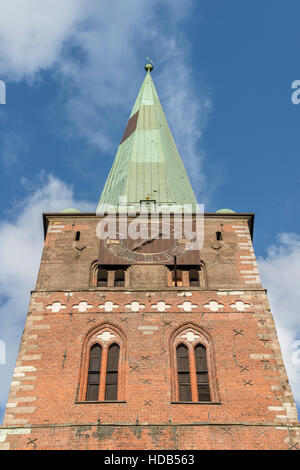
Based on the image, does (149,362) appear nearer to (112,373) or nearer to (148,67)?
(112,373)

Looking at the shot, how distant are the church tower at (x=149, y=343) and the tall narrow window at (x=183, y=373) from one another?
0.03 m

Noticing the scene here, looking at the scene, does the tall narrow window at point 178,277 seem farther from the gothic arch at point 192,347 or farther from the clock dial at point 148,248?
the gothic arch at point 192,347

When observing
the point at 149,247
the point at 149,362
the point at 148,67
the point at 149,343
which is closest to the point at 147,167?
the point at 149,247

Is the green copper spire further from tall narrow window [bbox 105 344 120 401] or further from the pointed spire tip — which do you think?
tall narrow window [bbox 105 344 120 401]

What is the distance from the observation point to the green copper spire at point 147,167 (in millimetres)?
25891

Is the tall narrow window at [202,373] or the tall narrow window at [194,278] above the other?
the tall narrow window at [194,278]

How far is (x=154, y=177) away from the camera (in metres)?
26.8

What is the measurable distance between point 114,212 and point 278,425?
34.8 ft

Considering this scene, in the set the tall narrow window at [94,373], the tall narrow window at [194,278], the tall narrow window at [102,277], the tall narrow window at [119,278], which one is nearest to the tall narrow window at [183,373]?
the tall narrow window at [94,373]

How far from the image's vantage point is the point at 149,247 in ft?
70.4

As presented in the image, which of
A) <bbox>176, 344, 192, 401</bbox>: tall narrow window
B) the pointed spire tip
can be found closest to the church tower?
<bbox>176, 344, 192, 401</bbox>: tall narrow window
